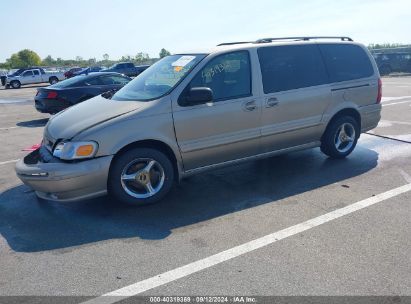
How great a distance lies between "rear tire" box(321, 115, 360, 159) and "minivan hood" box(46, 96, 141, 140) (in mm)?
3006

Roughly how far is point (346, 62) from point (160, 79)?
2.95 m

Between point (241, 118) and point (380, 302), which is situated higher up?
point (241, 118)

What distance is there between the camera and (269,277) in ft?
10.0

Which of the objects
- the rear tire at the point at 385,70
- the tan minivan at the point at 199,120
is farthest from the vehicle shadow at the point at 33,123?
the rear tire at the point at 385,70

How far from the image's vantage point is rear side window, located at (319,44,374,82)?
5.85 m

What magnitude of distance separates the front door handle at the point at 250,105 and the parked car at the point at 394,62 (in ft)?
92.7

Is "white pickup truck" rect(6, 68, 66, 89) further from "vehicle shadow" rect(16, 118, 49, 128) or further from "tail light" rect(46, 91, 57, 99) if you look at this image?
"tail light" rect(46, 91, 57, 99)

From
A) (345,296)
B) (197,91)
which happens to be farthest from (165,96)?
(345,296)

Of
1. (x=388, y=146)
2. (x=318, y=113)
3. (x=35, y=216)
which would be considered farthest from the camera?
(x=388, y=146)

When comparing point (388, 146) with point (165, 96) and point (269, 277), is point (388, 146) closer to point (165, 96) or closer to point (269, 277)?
point (165, 96)

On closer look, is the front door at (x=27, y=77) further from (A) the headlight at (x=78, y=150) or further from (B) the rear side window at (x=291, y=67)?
(A) the headlight at (x=78, y=150)

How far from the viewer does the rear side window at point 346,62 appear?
5.85m

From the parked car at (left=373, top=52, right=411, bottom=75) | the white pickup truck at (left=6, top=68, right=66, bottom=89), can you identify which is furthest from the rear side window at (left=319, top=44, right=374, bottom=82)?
the white pickup truck at (left=6, top=68, right=66, bottom=89)

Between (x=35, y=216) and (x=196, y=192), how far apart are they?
1893 mm
